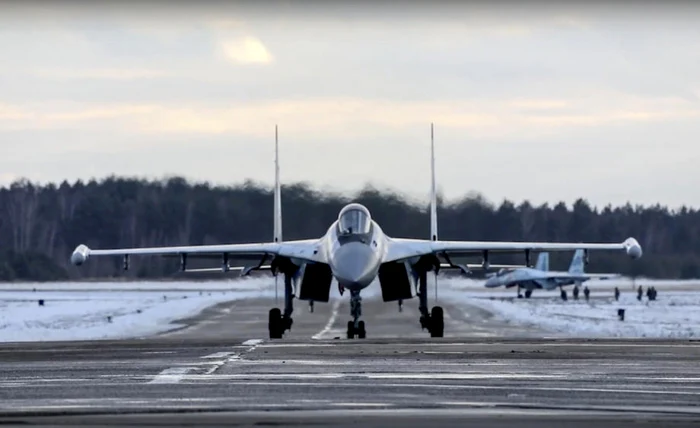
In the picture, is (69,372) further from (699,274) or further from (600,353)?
(699,274)

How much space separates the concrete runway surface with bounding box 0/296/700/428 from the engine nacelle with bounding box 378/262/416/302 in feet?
21.9

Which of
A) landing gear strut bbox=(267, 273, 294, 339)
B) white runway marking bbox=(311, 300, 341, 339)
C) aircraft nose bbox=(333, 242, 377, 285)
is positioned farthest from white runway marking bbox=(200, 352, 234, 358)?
white runway marking bbox=(311, 300, 341, 339)

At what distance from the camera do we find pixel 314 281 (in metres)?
29.3

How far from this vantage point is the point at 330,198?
39.7m

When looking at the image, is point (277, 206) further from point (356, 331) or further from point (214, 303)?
point (214, 303)

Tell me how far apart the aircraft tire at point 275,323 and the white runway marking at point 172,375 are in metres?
13.6

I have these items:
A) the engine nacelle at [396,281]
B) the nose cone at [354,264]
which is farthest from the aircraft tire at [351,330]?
the nose cone at [354,264]

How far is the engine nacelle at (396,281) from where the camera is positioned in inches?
1147

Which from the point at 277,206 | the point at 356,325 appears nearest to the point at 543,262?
the point at 277,206

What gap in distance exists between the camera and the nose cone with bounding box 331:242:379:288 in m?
26.3

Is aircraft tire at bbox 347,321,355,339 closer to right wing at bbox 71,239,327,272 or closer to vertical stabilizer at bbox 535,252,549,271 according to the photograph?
right wing at bbox 71,239,327,272

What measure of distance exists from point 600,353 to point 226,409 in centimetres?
865

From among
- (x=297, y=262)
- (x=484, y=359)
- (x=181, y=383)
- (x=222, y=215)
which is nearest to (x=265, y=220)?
(x=222, y=215)

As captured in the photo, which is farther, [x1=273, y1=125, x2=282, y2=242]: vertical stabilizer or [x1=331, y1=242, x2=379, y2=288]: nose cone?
[x1=273, y1=125, x2=282, y2=242]: vertical stabilizer
